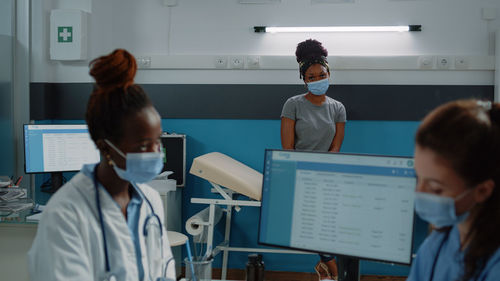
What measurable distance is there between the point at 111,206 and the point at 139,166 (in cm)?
12

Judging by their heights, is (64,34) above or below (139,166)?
above

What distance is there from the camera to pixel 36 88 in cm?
340

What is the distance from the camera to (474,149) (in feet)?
2.89

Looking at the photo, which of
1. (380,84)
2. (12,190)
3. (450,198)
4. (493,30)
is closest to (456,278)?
(450,198)

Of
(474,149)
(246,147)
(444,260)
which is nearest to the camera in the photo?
(474,149)

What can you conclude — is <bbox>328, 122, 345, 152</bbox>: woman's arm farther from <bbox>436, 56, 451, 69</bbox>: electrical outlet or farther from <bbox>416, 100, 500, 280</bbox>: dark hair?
<bbox>416, 100, 500, 280</bbox>: dark hair

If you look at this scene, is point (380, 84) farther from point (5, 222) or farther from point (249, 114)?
point (5, 222)

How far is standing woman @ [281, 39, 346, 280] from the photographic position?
2838mm

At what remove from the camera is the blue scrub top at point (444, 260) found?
3.00 feet

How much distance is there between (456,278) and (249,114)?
2.49 metres

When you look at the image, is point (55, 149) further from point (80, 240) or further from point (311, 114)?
point (80, 240)

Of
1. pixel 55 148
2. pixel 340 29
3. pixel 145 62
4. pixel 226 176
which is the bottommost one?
pixel 226 176

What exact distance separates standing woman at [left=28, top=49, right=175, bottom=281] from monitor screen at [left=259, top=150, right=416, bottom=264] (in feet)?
1.01

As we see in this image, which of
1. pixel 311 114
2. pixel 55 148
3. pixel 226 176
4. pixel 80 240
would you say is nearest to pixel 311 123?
pixel 311 114
